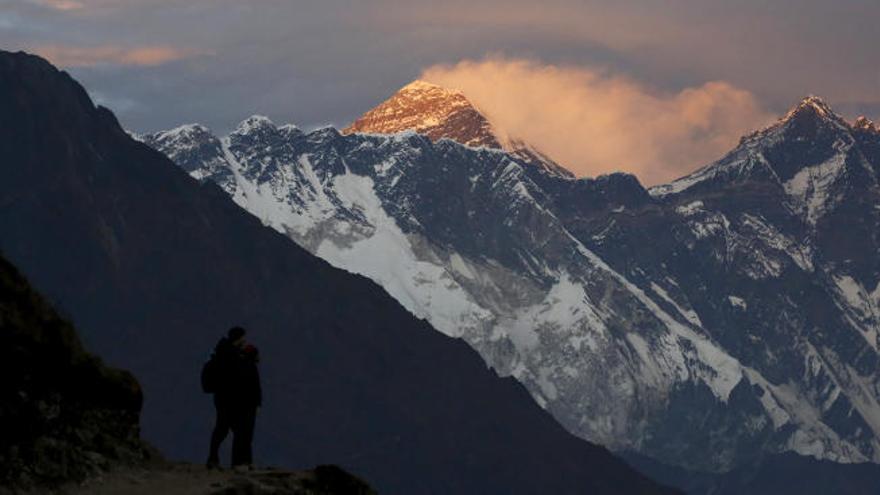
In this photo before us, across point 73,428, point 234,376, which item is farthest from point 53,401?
point 234,376

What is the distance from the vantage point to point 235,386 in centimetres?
4291

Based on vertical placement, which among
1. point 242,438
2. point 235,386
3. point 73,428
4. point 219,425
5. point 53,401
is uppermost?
point 235,386

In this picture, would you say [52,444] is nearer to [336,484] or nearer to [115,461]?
[115,461]

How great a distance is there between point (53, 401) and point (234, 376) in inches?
157

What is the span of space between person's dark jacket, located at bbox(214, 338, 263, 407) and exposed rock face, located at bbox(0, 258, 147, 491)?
6.15 feet

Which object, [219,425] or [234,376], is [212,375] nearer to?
[234,376]

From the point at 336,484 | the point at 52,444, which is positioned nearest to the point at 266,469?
the point at 336,484

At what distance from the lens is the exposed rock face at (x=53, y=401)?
127ft

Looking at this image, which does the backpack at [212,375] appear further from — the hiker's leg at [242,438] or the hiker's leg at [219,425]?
the hiker's leg at [242,438]

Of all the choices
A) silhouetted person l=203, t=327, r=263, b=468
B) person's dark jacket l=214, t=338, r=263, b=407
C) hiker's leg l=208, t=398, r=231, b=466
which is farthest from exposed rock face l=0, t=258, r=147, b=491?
person's dark jacket l=214, t=338, r=263, b=407

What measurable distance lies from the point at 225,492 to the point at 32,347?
12.5 ft

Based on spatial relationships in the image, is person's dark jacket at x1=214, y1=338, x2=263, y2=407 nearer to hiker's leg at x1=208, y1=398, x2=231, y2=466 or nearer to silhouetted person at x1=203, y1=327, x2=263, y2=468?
silhouetted person at x1=203, y1=327, x2=263, y2=468

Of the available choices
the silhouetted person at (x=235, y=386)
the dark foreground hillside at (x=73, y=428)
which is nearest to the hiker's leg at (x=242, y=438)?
the silhouetted person at (x=235, y=386)

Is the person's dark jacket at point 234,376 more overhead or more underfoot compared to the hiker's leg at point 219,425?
more overhead
